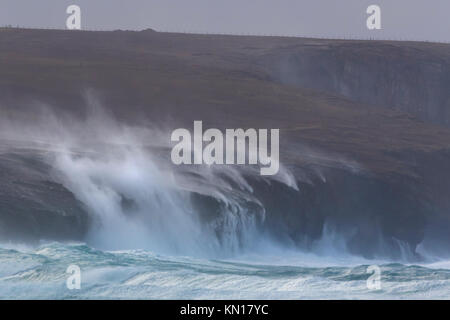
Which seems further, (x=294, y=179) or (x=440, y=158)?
(x=440, y=158)

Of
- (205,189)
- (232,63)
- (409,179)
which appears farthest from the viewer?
(232,63)

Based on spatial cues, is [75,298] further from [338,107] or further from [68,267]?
[338,107]

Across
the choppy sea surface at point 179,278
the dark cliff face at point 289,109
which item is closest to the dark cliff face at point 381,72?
the dark cliff face at point 289,109

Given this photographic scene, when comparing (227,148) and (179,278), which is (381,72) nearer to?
(227,148)

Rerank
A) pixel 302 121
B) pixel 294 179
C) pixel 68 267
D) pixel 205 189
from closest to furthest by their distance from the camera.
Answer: pixel 68 267, pixel 205 189, pixel 294 179, pixel 302 121

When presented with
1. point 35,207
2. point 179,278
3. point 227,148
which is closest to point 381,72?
point 227,148

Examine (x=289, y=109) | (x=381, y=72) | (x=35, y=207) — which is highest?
(x=381, y=72)

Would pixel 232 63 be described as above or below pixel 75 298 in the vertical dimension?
above
